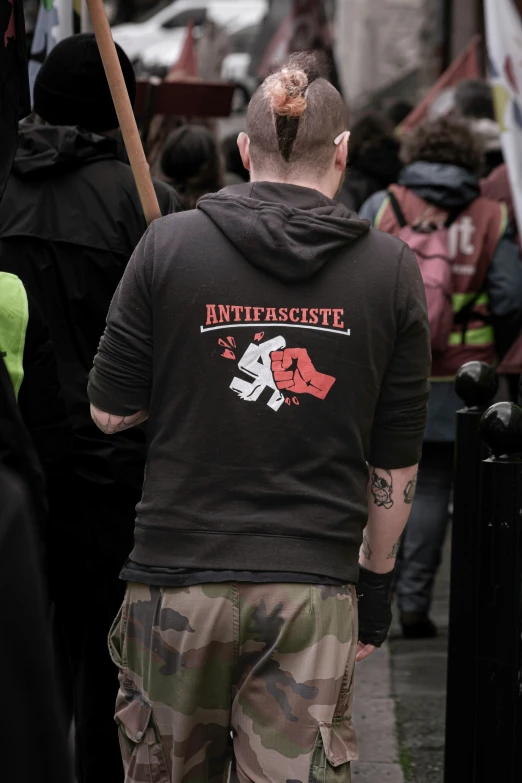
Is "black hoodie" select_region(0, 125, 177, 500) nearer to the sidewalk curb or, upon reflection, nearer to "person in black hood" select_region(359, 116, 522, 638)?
the sidewalk curb

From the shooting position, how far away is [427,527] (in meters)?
5.73

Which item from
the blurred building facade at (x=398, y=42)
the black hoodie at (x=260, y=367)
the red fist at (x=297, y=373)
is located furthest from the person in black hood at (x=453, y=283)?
the blurred building facade at (x=398, y=42)

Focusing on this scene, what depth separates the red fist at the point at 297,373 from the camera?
257 cm

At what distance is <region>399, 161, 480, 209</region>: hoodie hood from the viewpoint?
549cm

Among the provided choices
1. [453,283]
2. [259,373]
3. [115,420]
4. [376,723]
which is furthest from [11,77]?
[453,283]

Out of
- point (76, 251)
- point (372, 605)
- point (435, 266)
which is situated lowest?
point (435, 266)

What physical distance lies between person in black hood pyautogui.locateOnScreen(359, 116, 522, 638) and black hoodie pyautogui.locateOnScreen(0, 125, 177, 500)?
2.17 m

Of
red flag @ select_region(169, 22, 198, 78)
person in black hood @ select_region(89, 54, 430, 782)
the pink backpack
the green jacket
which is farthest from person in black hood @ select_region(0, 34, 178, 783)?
red flag @ select_region(169, 22, 198, 78)

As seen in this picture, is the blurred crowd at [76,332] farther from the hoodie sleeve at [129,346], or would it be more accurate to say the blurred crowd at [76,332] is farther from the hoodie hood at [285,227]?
the hoodie hood at [285,227]

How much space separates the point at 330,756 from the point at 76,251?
1.64 m

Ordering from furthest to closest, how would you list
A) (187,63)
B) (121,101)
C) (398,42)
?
(398,42)
(187,63)
(121,101)

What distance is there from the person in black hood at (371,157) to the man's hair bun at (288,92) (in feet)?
14.4

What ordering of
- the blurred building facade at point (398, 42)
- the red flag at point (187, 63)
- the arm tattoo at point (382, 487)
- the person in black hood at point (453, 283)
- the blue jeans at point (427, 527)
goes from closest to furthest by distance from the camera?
the arm tattoo at point (382, 487) < the person in black hood at point (453, 283) < the blue jeans at point (427, 527) < the red flag at point (187, 63) < the blurred building facade at point (398, 42)

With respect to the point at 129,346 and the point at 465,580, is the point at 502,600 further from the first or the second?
the point at 129,346
